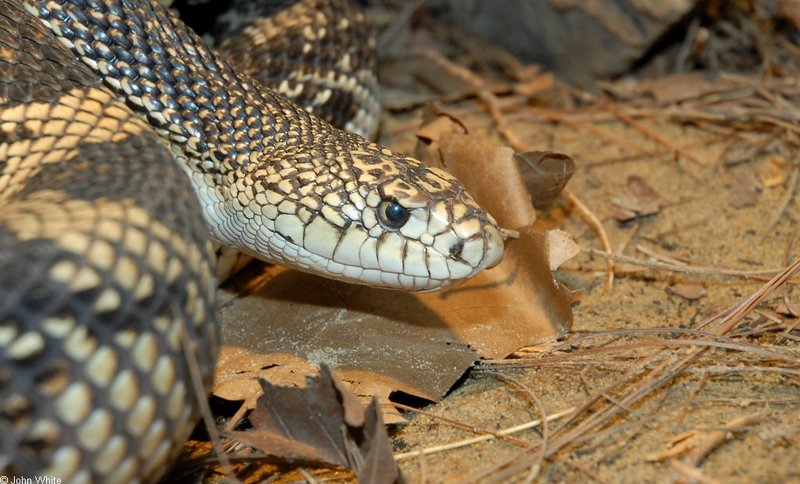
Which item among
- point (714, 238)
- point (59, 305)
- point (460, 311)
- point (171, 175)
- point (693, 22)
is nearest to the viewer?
point (59, 305)

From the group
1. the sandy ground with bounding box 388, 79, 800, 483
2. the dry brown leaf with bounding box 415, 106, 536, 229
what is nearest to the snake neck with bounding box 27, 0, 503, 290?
the dry brown leaf with bounding box 415, 106, 536, 229

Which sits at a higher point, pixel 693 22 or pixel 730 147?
pixel 693 22

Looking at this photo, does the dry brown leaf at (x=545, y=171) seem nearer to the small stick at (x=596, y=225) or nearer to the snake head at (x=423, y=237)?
the small stick at (x=596, y=225)

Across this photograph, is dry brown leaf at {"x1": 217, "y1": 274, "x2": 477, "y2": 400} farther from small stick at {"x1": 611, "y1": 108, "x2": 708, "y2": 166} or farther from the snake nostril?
small stick at {"x1": 611, "y1": 108, "x2": 708, "y2": 166}

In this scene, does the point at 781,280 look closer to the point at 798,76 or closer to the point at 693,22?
the point at 798,76

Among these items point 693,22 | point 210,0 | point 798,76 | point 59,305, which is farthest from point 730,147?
point 59,305
